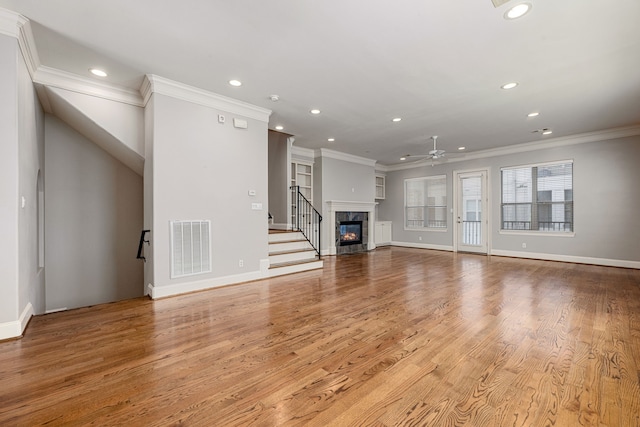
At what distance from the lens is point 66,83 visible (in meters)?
3.55

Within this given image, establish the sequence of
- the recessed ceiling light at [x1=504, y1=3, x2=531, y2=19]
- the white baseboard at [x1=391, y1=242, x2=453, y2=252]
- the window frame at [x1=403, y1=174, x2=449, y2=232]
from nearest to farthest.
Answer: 1. the recessed ceiling light at [x1=504, y1=3, x2=531, y2=19]
2. the white baseboard at [x1=391, y1=242, x2=453, y2=252]
3. the window frame at [x1=403, y1=174, x2=449, y2=232]

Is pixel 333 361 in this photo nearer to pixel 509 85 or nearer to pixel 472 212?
pixel 509 85

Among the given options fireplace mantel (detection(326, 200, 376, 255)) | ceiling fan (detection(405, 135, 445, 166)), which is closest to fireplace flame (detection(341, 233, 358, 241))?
fireplace mantel (detection(326, 200, 376, 255))

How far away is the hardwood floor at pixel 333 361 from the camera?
1.58 m

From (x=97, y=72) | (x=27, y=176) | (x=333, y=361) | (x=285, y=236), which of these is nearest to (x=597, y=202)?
(x=285, y=236)

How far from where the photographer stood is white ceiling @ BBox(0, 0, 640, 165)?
241 cm

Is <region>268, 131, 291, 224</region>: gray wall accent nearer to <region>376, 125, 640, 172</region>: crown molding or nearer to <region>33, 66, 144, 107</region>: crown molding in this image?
<region>33, 66, 144, 107</region>: crown molding

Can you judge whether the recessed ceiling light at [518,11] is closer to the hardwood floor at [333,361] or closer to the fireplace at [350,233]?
the hardwood floor at [333,361]

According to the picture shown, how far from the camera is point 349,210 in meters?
8.10

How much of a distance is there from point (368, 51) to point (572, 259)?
22.7ft

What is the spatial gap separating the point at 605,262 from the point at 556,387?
20.5 feet

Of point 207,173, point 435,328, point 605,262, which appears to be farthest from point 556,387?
point 605,262

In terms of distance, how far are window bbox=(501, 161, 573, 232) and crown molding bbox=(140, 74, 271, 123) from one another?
21.8 feet

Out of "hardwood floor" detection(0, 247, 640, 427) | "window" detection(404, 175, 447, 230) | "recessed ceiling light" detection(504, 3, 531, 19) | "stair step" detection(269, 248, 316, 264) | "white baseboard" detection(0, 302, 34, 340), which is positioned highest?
"recessed ceiling light" detection(504, 3, 531, 19)
